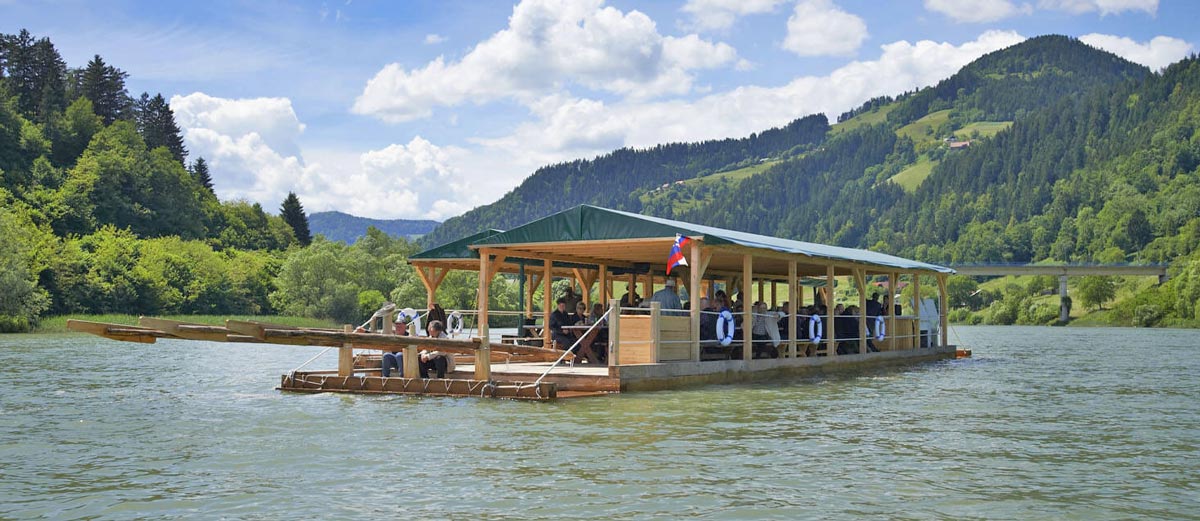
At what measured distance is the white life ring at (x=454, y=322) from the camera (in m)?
23.3

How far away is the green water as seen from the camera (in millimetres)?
8852

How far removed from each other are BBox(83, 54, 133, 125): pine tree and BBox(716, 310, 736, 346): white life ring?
115832 mm

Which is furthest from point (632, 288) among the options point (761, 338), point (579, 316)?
point (579, 316)

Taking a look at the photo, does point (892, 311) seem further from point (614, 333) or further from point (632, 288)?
point (614, 333)

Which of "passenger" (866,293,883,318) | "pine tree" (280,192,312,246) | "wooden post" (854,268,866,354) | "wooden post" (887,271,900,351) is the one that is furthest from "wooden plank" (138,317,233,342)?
"pine tree" (280,192,312,246)

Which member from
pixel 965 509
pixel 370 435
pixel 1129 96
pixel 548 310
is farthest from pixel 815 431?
pixel 1129 96

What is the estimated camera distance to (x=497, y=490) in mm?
9406

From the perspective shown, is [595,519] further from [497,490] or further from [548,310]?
[548,310]

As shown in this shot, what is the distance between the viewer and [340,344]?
15.7m

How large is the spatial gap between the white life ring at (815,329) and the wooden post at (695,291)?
5297mm

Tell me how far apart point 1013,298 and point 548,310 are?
97189 millimetres

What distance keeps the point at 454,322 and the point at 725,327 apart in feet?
26.9

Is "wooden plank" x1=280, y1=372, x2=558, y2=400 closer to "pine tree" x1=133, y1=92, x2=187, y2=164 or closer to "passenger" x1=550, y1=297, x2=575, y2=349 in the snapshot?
"passenger" x1=550, y1=297, x2=575, y2=349

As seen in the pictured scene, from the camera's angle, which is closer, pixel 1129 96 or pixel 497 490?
pixel 497 490
